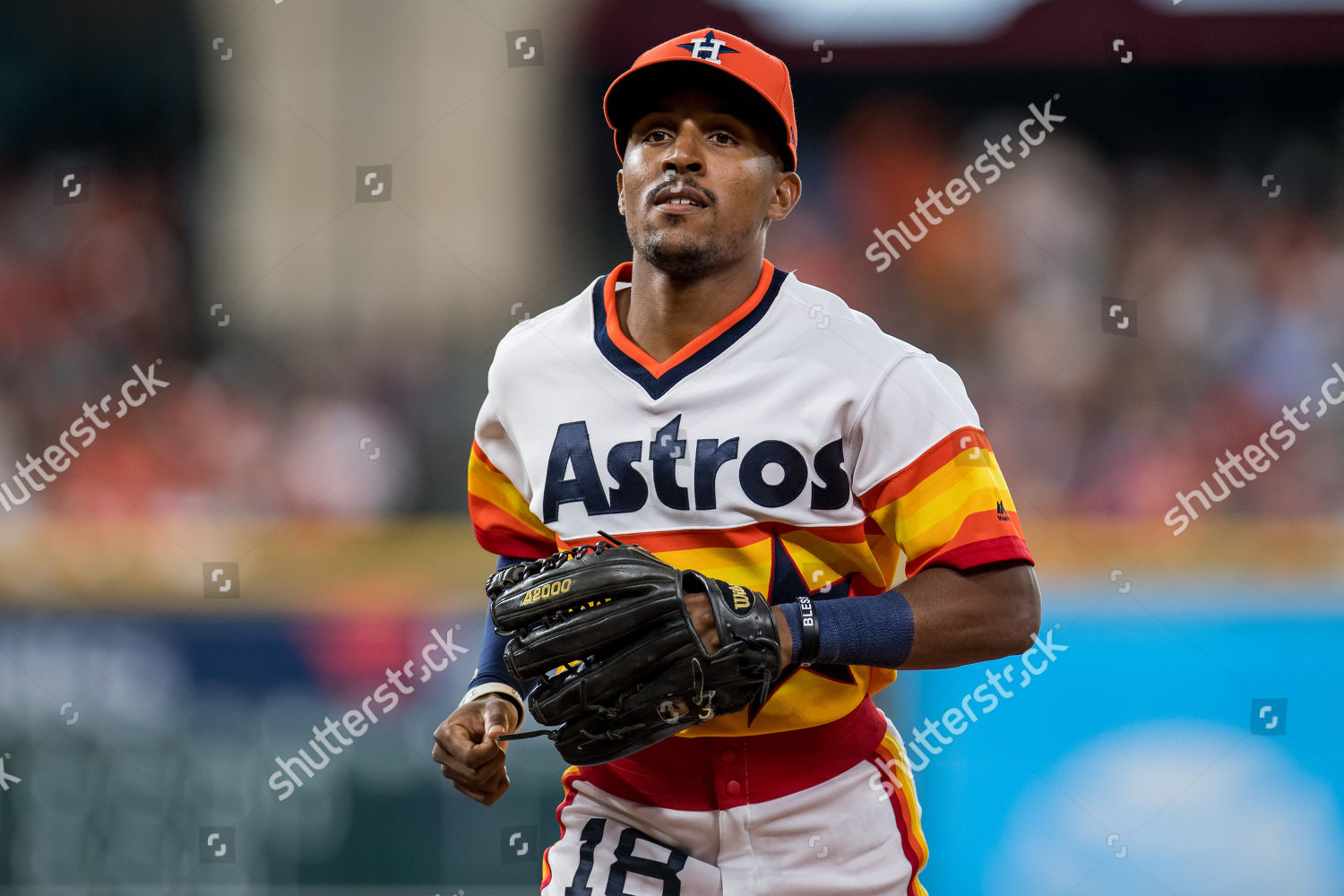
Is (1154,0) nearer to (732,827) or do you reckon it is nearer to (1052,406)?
(1052,406)

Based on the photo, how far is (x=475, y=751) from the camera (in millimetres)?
2064

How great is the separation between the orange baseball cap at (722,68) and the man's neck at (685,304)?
25 cm

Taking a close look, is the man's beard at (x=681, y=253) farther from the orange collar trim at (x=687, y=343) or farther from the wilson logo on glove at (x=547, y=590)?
the wilson logo on glove at (x=547, y=590)

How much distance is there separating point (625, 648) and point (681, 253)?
0.67 meters

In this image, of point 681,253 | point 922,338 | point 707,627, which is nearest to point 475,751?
point 707,627

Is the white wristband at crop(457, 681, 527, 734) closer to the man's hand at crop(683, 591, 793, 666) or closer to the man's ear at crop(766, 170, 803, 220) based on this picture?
the man's hand at crop(683, 591, 793, 666)

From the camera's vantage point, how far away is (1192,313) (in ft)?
19.7

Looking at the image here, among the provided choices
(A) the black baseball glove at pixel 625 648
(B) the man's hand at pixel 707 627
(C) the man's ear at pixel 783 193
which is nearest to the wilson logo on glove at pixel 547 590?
(A) the black baseball glove at pixel 625 648

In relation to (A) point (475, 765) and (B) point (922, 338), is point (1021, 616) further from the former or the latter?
(B) point (922, 338)

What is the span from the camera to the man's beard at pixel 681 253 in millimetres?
2111

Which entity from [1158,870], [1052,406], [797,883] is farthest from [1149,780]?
[797,883]

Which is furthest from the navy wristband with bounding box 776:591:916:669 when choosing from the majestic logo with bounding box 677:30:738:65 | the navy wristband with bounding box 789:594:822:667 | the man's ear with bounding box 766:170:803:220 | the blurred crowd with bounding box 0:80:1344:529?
the blurred crowd with bounding box 0:80:1344:529

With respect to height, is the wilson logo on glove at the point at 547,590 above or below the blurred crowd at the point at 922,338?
below

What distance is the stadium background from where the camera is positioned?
4254 millimetres
